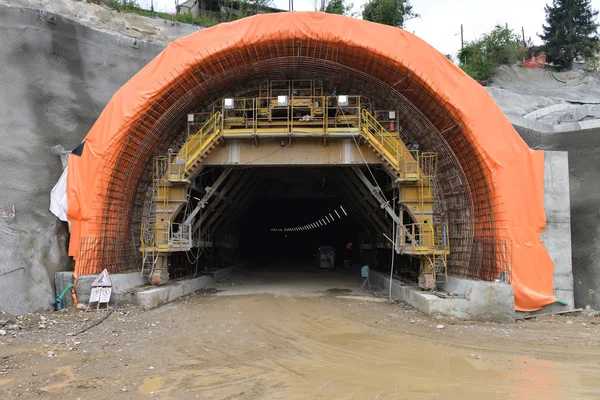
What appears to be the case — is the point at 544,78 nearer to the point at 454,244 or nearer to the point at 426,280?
the point at 454,244

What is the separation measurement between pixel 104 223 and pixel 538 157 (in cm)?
1391

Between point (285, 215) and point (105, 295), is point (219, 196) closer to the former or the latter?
point (105, 295)

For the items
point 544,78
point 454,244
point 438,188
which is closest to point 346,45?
point 438,188

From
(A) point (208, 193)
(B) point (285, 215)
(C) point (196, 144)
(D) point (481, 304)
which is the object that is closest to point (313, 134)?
(C) point (196, 144)

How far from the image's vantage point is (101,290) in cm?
1302

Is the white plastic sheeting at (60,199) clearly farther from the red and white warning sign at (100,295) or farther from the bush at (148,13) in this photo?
the bush at (148,13)

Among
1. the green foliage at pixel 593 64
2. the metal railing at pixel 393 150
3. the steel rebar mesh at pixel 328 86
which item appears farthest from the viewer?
the green foliage at pixel 593 64

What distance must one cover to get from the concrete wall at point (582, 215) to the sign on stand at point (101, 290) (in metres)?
13.3

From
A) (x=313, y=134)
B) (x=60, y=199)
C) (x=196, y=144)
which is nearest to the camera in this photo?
(x=60, y=199)

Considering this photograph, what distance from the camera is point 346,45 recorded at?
46.1 feet

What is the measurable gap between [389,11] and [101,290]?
31.3m

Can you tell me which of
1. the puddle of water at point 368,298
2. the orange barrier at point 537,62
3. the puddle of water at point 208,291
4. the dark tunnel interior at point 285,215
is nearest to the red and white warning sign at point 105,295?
the dark tunnel interior at point 285,215

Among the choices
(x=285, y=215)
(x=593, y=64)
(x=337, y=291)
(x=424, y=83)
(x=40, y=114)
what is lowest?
(x=337, y=291)

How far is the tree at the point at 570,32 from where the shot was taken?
121 feet
